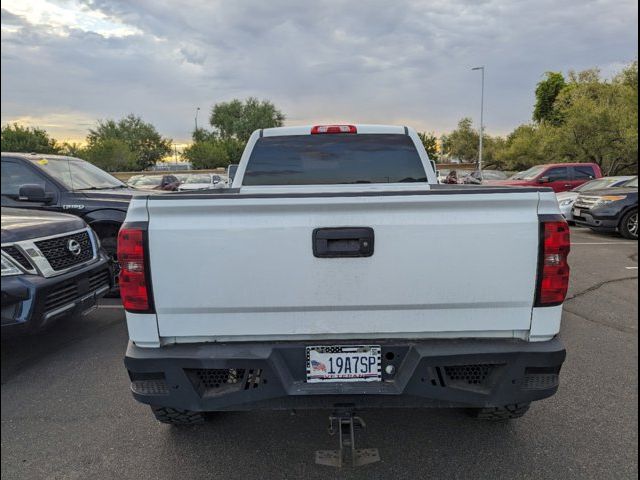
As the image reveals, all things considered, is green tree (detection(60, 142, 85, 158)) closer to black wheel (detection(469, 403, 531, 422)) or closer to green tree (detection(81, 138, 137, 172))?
green tree (detection(81, 138, 137, 172))

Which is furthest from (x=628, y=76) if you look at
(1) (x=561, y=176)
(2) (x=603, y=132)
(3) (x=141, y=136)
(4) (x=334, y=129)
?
(3) (x=141, y=136)

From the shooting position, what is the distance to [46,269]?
3471mm

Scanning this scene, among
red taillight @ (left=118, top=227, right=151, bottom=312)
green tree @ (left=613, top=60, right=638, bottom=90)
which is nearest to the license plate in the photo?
red taillight @ (left=118, top=227, right=151, bottom=312)

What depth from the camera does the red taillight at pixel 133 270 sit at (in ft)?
6.75

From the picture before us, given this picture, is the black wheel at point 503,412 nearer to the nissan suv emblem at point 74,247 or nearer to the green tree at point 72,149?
the nissan suv emblem at point 74,247

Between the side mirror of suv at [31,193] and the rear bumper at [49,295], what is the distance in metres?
1.66

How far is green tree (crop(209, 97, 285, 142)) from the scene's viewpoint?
2685 inches

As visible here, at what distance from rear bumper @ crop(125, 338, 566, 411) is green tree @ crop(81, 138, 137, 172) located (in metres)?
45.9

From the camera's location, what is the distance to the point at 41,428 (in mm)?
2775

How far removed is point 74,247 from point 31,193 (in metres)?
1.88

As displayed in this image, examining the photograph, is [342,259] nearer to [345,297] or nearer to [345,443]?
[345,297]

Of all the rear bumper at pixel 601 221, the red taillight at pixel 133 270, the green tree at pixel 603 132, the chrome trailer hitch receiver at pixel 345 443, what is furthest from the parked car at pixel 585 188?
the green tree at pixel 603 132

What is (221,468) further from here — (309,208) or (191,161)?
(191,161)

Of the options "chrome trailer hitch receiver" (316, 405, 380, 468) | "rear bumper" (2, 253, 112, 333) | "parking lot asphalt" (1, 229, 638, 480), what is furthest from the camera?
"rear bumper" (2, 253, 112, 333)
